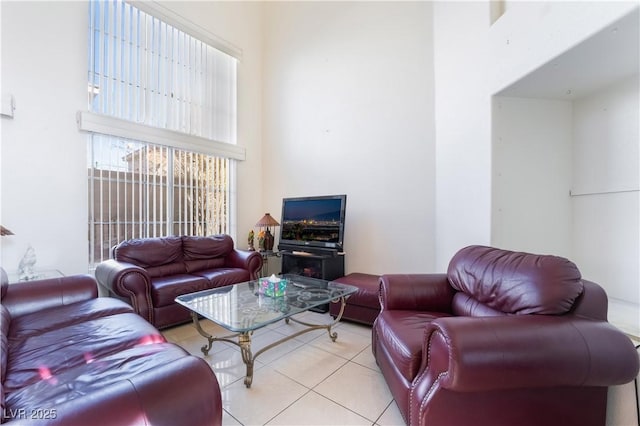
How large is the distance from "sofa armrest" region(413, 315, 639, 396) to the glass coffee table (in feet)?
3.37

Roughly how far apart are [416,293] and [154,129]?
3.48 meters

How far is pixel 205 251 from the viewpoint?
3320 millimetres

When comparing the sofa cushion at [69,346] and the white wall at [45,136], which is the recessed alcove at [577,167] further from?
the white wall at [45,136]

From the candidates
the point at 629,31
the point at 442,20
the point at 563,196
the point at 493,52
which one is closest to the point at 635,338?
the point at 563,196

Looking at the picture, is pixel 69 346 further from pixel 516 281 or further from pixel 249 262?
pixel 516 281

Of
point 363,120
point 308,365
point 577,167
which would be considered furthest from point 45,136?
point 577,167

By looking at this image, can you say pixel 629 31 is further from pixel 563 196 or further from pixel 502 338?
pixel 502 338

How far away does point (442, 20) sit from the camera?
2.76m

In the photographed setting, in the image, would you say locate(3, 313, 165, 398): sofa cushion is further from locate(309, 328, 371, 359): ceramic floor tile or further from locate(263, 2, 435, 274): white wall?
locate(263, 2, 435, 274): white wall

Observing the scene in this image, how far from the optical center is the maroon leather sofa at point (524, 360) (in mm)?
1006

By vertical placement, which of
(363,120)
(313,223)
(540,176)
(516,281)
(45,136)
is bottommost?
(516,281)

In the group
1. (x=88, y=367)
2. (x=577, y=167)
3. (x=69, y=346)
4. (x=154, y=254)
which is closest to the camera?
(x=88, y=367)

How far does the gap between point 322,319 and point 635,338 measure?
229cm

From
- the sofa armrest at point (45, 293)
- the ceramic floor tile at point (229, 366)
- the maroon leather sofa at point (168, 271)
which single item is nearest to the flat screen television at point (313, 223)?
A: the maroon leather sofa at point (168, 271)
